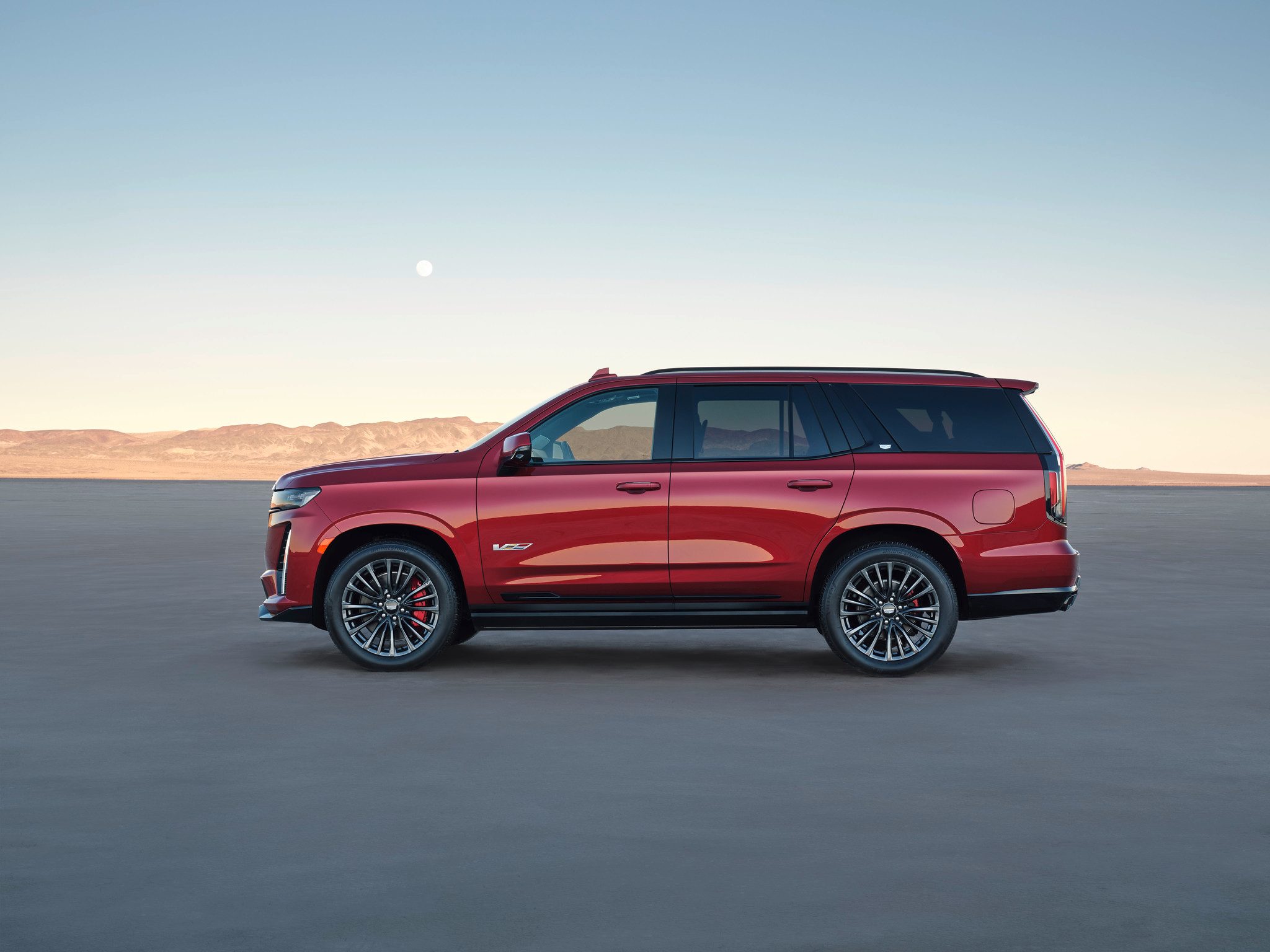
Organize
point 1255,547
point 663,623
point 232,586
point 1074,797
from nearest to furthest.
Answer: point 1074,797 < point 663,623 < point 232,586 < point 1255,547

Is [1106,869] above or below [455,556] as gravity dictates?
below

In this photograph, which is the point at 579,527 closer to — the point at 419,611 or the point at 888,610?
the point at 419,611

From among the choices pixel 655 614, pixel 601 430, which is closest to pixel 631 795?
pixel 655 614

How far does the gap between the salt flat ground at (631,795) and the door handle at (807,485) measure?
1.36 meters

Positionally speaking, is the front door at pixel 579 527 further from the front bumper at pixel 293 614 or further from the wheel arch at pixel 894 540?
the front bumper at pixel 293 614

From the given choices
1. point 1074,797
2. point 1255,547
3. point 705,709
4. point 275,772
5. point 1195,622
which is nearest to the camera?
point 1074,797

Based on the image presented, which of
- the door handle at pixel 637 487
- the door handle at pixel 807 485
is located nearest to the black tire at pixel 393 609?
the door handle at pixel 637 487

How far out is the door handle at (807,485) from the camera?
32.8 ft

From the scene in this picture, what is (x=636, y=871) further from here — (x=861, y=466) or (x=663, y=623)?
(x=861, y=466)

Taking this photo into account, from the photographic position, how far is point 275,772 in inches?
267

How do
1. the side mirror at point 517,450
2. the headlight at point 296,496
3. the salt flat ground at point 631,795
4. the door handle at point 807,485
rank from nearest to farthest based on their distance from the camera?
the salt flat ground at point 631,795 < the side mirror at point 517,450 < the door handle at point 807,485 < the headlight at point 296,496

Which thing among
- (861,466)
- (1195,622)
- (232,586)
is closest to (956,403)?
(861,466)

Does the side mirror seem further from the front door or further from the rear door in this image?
the rear door

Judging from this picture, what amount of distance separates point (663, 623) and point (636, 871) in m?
4.76
